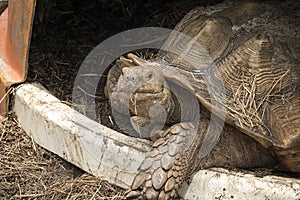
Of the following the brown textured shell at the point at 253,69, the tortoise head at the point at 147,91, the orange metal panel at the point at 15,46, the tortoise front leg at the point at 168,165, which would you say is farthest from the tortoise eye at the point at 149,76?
the orange metal panel at the point at 15,46

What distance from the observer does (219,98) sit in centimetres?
300

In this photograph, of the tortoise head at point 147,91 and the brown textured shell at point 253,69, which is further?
the tortoise head at point 147,91

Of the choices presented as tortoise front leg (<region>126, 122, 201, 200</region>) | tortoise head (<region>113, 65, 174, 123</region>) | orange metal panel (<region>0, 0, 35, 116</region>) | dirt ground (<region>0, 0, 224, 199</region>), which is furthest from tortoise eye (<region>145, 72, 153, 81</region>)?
orange metal panel (<region>0, 0, 35, 116</region>)

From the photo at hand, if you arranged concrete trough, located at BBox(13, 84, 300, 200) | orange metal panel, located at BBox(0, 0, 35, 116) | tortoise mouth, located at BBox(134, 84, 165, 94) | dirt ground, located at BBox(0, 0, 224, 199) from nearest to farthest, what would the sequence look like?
1. concrete trough, located at BBox(13, 84, 300, 200)
2. tortoise mouth, located at BBox(134, 84, 165, 94)
3. dirt ground, located at BBox(0, 0, 224, 199)
4. orange metal panel, located at BBox(0, 0, 35, 116)

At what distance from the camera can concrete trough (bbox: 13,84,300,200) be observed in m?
2.87

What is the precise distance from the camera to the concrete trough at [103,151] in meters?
2.87

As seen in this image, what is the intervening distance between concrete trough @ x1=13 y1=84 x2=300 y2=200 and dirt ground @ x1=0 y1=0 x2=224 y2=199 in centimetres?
6

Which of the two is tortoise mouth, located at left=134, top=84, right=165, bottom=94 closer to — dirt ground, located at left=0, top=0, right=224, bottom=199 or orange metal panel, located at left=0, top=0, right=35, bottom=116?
dirt ground, located at left=0, top=0, right=224, bottom=199

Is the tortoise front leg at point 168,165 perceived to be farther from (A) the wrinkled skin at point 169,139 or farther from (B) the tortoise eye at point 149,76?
(B) the tortoise eye at point 149,76

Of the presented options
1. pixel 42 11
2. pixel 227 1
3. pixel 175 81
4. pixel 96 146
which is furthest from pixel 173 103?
pixel 42 11

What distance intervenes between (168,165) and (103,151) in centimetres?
35

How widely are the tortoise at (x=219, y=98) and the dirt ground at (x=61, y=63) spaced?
333mm

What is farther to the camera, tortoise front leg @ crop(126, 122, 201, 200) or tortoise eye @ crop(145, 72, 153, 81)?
tortoise eye @ crop(145, 72, 153, 81)

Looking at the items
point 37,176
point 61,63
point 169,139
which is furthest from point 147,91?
point 61,63
